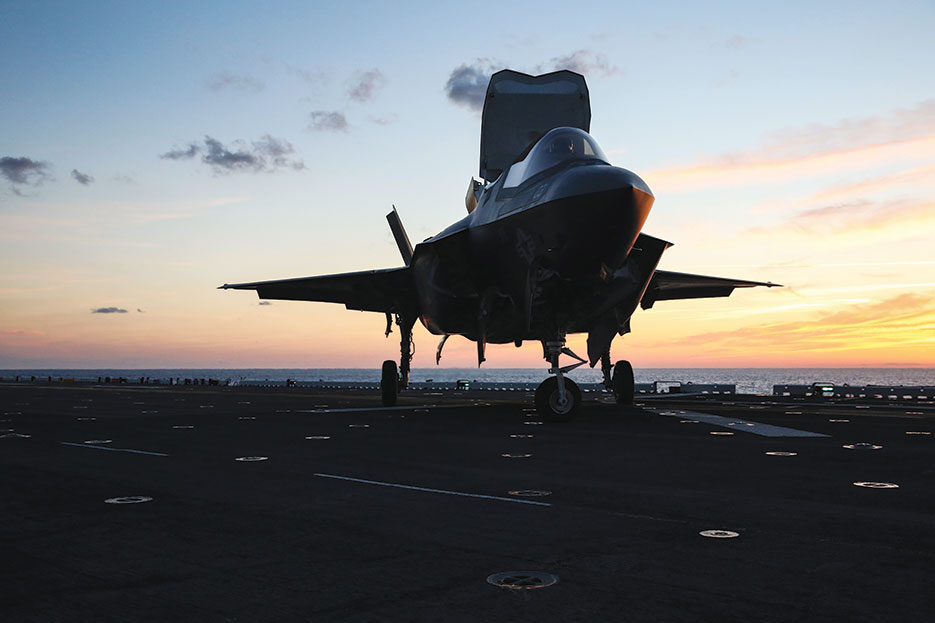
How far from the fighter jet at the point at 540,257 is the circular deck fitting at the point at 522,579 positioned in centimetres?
831

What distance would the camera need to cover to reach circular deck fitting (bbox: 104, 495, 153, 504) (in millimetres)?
5793

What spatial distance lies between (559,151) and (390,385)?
1057 centimetres

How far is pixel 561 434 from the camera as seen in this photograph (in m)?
11.8

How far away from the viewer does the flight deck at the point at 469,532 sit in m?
3.25

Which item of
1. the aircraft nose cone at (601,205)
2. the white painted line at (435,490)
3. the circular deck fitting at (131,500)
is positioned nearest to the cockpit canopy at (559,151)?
the aircraft nose cone at (601,205)

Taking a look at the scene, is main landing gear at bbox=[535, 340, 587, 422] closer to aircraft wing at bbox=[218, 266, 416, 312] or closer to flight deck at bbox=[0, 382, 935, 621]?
flight deck at bbox=[0, 382, 935, 621]

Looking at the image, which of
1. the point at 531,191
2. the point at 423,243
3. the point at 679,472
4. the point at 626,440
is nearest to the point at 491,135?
the point at 423,243

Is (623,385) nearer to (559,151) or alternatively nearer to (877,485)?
(559,151)

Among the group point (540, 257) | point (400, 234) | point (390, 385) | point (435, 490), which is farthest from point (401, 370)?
point (435, 490)

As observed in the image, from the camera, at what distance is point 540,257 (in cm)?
1275

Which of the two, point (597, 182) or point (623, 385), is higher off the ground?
point (597, 182)

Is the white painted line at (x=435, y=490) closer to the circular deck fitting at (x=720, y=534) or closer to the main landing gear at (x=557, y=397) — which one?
the circular deck fitting at (x=720, y=534)

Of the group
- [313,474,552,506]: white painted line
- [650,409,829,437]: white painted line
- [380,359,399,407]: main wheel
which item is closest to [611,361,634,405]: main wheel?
[650,409,829,437]: white painted line

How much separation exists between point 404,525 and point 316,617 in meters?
1.87
